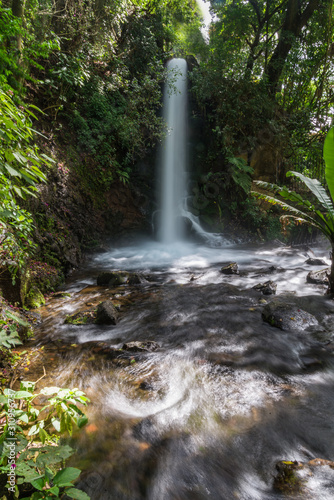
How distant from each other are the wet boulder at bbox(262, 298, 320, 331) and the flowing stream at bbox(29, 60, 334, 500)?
18 mm

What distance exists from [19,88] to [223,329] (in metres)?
5.33

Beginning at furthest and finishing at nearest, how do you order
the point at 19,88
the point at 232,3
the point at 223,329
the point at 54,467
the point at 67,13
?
the point at 232,3 < the point at 67,13 < the point at 19,88 < the point at 223,329 < the point at 54,467

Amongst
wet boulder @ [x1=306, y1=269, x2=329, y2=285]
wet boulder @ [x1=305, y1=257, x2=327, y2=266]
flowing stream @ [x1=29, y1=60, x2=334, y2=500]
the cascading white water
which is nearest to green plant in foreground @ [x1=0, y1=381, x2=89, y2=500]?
flowing stream @ [x1=29, y1=60, x2=334, y2=500]

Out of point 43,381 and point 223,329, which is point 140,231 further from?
point 43,381

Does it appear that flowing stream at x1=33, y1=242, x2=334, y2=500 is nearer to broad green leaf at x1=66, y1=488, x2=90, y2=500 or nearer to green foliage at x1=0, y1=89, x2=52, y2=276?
broad green leaf at x1=66, y1=488, x2=90, y2=500

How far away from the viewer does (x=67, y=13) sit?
6.54m

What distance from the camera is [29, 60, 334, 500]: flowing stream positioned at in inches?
58.7

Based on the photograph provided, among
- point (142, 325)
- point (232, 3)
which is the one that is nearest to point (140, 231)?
point (142, 325)

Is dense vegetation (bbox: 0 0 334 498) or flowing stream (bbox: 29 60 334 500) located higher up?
dense vegetation (bbox: 0 0 334 498)

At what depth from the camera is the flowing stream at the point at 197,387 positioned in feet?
4.90

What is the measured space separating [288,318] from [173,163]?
9.17 metres

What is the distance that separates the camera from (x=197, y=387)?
89.5 inches

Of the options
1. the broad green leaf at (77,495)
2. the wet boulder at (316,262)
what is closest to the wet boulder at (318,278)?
the wet boulder at (316,262)

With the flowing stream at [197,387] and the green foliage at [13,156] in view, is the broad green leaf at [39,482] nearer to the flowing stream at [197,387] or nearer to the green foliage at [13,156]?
the flowing stream at [197,387]
